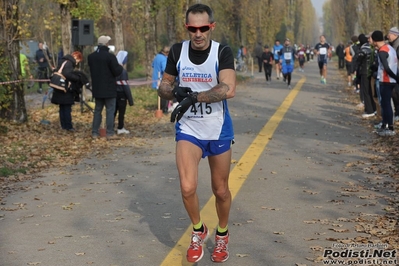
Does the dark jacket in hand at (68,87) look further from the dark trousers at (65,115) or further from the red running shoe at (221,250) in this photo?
the red running shoe at (221,250)

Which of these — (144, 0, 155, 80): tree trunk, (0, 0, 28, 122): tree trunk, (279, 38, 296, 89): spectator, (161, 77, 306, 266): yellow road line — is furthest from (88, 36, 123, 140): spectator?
(144, 0, 155, 80): tree trunk

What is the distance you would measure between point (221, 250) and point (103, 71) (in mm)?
9156

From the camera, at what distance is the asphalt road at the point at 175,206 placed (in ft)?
21.4

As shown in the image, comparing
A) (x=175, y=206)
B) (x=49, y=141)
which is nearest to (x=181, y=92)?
(x=175, y=206)

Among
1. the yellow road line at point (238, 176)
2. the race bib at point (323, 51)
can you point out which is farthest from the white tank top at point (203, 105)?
the race bib at point (323, 51)

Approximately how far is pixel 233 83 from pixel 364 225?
222 cm

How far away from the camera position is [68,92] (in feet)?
54.1

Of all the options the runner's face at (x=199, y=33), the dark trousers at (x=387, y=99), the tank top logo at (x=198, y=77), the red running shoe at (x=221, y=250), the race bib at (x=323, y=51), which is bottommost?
the red running shoe at (x=221, y=250)

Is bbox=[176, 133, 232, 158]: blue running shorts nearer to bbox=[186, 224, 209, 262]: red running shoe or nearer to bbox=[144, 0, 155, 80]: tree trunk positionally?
bbox=[186, 224, 209, 262]: red running shoe

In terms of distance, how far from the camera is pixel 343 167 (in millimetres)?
10977

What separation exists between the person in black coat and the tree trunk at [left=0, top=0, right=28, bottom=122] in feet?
3.48

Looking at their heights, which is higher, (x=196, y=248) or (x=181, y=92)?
(x=181, y=92)

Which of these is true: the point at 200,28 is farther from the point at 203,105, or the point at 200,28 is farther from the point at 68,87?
the point at 68,87

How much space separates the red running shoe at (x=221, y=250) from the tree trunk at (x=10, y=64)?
1090cm
